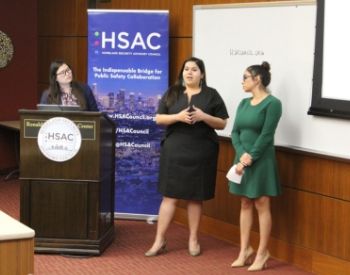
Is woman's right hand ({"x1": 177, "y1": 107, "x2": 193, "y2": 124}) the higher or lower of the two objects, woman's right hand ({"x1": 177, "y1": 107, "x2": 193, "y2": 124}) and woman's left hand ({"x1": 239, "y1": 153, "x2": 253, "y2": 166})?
the higher

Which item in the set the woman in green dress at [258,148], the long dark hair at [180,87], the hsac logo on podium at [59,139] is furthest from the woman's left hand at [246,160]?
the hsac logo on podium at [59,139]

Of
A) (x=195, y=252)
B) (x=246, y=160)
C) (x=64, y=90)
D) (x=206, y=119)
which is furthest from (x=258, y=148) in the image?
(x=64, y=90)

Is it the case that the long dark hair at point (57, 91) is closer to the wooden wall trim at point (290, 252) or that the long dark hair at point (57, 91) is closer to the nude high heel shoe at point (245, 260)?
the wooden wall trim at point (290, 252)

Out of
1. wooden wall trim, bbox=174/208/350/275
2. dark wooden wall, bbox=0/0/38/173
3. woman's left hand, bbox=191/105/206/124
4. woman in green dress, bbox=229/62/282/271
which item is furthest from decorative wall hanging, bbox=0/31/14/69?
woman in green dress, bbox=229/62/282/271

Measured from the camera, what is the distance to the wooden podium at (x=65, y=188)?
493 centimetres

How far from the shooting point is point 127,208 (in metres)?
6.30

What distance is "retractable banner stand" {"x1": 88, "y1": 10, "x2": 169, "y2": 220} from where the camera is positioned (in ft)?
19.9

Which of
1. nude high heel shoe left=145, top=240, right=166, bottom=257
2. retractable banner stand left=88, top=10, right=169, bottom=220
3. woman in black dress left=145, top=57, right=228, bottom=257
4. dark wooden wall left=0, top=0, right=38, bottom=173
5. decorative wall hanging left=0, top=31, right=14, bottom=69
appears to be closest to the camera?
woman in black dress left=145, top=57, right=228, bottom=257

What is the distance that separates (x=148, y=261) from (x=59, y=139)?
1.10 m

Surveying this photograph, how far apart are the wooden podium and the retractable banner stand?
1.10 m

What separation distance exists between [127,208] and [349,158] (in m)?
2.49

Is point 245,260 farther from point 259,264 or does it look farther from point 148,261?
point 148,261

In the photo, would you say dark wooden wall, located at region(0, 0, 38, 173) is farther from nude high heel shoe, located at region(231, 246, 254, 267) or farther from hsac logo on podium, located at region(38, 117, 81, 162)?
nude high heel shoe, located at region(231, 246, 254, 267)

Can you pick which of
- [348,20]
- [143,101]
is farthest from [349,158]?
[143,101]
